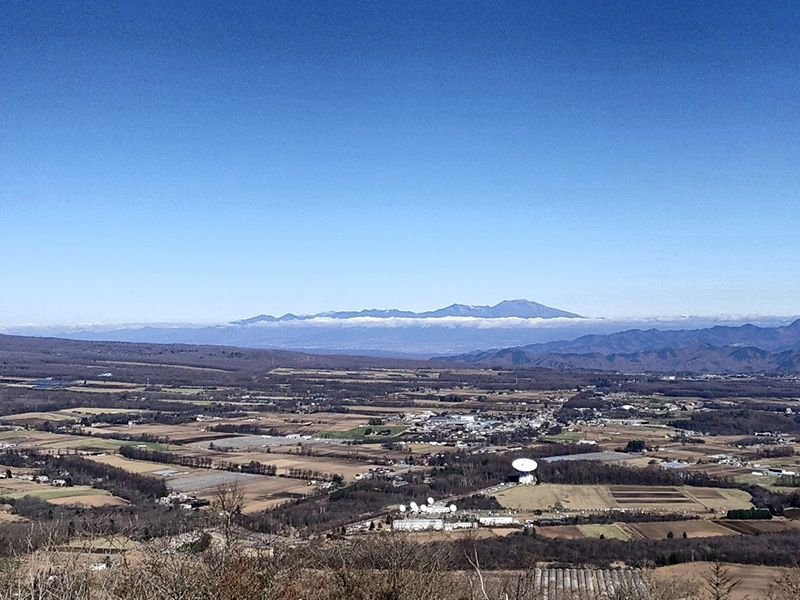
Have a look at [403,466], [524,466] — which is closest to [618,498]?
[524,466]

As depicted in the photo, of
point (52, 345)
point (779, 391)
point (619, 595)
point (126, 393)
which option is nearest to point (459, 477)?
point (619, 595)

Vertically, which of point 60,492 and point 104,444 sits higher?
point 60,492

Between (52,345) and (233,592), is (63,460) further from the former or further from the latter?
(52,345)

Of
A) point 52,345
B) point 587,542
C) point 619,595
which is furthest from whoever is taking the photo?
point 52,345

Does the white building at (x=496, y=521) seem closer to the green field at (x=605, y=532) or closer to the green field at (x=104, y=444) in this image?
the green field at (x=605, y=532)

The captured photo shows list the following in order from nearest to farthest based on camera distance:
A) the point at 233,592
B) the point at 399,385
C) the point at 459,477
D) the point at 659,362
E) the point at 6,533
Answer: the point at 233,592 < the point at 6,533 < the point at 459,477 < the point at 399,385 < the point at 659,362

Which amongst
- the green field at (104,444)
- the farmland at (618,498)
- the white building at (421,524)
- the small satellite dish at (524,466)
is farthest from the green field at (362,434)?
the white building at (421,524)

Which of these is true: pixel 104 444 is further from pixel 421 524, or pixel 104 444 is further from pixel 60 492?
pixel 421 524

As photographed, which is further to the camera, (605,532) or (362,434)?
(362,434)

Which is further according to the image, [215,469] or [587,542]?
[215,469]

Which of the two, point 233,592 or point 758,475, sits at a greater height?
point 233,592

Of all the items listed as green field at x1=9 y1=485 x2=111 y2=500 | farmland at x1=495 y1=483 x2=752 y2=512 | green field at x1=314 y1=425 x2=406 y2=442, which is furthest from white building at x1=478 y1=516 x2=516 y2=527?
green field at x1=314 y1=425 x2=406 y2=442
